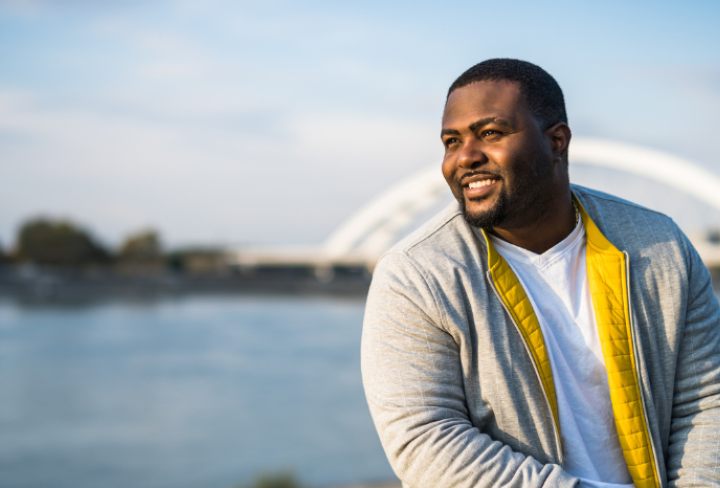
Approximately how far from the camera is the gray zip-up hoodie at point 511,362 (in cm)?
113

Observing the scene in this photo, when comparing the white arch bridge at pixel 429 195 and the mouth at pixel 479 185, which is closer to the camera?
the mouth at pixel 479 185

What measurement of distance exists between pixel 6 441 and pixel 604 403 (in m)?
11.7

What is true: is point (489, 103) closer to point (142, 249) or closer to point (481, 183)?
point (481, 183)

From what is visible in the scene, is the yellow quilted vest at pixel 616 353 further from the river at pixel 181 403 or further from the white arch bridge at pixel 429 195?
the white arch bridge at pixel 429 195

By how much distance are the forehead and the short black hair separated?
1 centimetres

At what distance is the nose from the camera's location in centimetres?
125

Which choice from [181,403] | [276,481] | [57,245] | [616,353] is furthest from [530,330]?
[57,245]

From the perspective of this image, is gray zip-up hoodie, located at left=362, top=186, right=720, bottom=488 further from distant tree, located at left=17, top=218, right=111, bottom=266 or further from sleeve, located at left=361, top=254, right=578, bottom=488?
distant tree, located at left=17, top=218, right=111, bottom=266

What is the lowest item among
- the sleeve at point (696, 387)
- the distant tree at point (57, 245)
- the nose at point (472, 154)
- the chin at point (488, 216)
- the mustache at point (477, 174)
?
the distant tree at point (57, 245)

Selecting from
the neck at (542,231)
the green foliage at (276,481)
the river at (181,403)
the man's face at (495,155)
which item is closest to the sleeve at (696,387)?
the neck at (542,231)

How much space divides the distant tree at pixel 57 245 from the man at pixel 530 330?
47530 millimetres

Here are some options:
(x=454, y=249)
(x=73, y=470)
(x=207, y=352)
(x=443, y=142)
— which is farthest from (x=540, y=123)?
(x=207, y=352)

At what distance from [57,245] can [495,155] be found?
4819cm

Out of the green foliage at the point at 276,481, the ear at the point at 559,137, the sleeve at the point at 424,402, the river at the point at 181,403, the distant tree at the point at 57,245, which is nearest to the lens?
the sleeve at the point at 424,402
